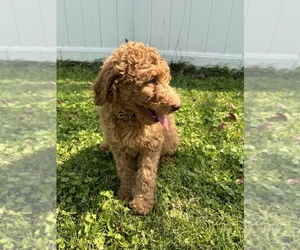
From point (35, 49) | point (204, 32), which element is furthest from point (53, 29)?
point (204, 32)

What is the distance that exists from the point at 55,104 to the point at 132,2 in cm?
225

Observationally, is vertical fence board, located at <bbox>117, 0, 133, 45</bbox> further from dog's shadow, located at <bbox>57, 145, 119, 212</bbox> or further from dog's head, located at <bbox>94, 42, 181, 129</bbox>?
dog's head, located at <bbox>94, 42, 181, 129</bbox>

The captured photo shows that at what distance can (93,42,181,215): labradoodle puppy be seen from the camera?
7.09ft

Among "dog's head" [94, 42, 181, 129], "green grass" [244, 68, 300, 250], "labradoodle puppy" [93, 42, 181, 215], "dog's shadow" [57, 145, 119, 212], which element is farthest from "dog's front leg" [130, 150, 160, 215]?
"green grass" [244, 68, 300, 250]

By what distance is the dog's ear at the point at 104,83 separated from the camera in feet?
7.19

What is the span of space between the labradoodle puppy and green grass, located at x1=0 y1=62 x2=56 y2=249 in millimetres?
685

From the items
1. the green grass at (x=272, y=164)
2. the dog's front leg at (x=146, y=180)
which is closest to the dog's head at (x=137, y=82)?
the dog's front leg at (x=146, y=180)

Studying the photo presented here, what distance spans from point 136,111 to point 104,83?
33 cm

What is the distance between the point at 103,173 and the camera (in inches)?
116

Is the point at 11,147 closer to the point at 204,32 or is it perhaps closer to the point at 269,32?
the point at 204,32

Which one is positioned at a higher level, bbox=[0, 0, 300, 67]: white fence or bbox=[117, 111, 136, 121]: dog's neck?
bbox=[117, 111, 136, 121]: dog's neck

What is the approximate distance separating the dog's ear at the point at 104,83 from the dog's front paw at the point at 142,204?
2.90 feet

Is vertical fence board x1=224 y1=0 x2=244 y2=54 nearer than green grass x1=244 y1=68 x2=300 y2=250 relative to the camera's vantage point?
No

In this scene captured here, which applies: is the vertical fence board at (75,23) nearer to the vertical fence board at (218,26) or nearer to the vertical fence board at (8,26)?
the vertical fence board at (8,26)
